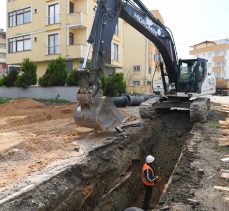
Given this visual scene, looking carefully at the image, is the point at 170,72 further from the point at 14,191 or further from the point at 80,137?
the point at 14,191

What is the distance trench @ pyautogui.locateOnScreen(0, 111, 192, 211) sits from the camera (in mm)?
6598

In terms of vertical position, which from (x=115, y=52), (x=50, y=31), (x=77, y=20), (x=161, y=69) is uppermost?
(x=77, y=20)

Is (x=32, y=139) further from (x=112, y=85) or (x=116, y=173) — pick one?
(x=112, y=85)

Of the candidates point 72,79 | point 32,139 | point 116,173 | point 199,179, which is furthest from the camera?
point 72,79

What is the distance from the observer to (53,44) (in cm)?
3016

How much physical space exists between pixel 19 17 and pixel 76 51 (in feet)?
29.3

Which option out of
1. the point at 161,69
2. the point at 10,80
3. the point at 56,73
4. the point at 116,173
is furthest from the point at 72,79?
the point at 116,173

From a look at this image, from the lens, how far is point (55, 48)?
29.9 metres

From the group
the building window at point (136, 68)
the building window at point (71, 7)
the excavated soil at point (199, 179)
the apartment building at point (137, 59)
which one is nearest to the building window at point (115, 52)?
the building window at point (71, 7)

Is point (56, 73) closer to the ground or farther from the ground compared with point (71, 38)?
closer to the ground

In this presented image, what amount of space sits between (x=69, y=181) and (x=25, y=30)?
27509 mm

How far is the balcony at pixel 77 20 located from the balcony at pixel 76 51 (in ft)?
5.65

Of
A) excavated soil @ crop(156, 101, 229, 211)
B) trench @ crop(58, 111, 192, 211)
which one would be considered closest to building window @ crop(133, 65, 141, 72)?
trench @ crop(58, 111, 192, 211)

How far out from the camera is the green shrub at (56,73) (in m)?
24.0
